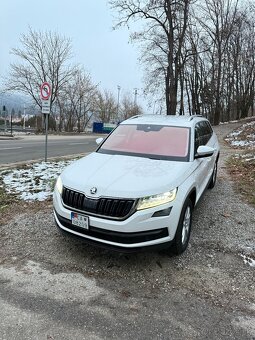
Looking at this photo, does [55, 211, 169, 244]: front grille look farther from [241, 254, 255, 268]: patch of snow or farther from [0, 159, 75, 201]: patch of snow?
[0, 159, 75, 201]: patch of snow

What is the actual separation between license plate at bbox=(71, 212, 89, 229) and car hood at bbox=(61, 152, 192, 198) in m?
0.28

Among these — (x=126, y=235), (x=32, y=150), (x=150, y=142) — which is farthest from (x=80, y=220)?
(x=32, y=150)

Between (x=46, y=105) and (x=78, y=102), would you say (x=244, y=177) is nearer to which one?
(x=46, y=105)

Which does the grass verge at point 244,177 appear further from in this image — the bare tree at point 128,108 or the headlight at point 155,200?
the bare tree at point 128,108

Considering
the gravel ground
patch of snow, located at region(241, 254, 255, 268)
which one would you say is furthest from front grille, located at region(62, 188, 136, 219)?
patch of snow, located at region(241, 254, 255, 268)

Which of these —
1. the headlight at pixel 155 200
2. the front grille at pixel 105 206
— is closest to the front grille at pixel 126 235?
the front grille at pixel 105 206

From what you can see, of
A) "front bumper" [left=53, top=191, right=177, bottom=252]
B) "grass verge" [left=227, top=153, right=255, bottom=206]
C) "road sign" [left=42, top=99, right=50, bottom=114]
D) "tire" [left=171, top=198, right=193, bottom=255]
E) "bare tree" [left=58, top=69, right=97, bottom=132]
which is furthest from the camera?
"bare tree" [left=58, top=69, right=97, bottom=132]

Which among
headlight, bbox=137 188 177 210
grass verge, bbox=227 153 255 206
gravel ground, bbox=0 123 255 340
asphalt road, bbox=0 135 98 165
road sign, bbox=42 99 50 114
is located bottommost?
gravel ground, bbox=0 123 255 340

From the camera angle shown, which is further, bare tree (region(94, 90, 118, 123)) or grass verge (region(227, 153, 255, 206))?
bare tree (region(94, 90, 118, 123))

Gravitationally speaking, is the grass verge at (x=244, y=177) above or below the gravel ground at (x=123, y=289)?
above

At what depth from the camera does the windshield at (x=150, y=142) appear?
199 inches

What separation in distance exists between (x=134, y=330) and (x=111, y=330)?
20cm

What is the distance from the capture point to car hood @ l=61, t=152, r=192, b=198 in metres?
3.83

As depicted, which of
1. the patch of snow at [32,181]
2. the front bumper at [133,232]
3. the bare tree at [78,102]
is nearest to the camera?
the front bumper at [133,232]
